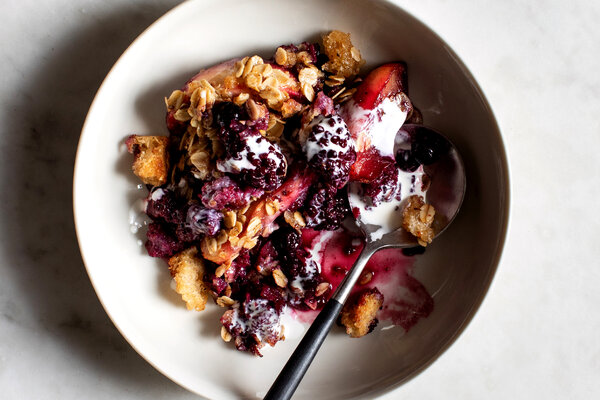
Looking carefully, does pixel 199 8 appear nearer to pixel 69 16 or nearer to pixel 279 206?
pixel 69 16

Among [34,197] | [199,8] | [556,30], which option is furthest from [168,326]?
[556,30]

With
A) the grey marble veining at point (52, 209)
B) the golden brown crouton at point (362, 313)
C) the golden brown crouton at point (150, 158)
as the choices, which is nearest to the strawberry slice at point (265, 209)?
the golden brown crouton at point (150, 158)

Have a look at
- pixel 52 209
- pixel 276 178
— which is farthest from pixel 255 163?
pixel 52 209

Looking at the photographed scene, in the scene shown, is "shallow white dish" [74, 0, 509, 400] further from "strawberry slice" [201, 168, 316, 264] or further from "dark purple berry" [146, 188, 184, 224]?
"strawberry slice" [201, 168, 316, 264]

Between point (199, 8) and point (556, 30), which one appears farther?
point (556, 30)

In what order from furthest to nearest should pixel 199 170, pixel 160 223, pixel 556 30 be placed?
pixel 556 30 < pixel 160 223 < pixel 199 170

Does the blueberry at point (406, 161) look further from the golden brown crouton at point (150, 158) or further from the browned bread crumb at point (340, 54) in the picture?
the golden brown crouton at point (150, 158)
